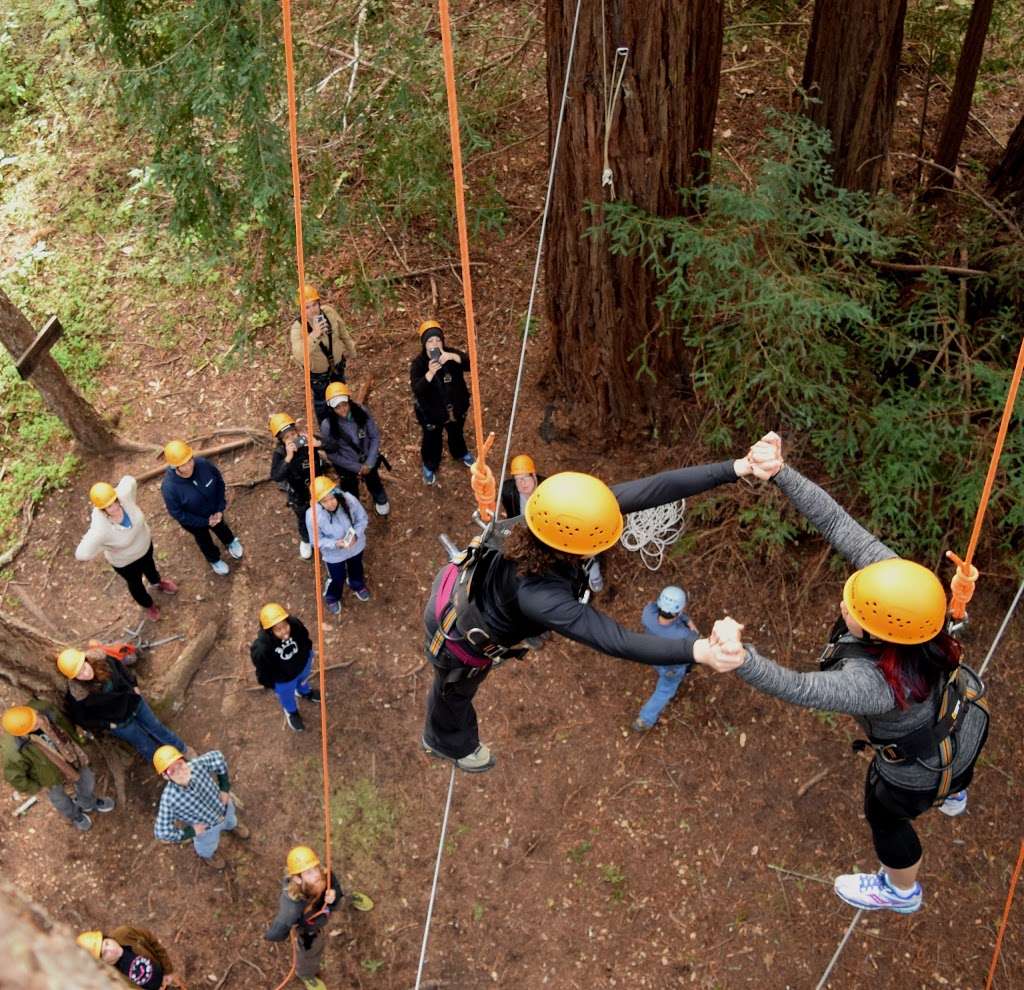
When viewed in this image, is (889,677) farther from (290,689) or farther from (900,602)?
(290,689)

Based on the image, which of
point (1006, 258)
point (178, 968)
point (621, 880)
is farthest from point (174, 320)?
point (1006, 258)

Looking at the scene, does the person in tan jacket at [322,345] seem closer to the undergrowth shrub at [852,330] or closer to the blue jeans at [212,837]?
the undergrowth shrub at [852,330]

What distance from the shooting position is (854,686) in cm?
326

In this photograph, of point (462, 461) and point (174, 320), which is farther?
point (174, 320)

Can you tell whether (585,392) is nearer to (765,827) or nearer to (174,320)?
(765,827)

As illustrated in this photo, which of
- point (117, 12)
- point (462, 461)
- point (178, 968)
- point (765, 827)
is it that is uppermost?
point (117, 12)

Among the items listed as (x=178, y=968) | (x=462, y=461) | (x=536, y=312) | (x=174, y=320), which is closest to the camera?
(x=178, y=968)

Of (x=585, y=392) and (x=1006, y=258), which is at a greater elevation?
(x=1006, y=258)

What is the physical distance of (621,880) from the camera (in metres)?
5.56

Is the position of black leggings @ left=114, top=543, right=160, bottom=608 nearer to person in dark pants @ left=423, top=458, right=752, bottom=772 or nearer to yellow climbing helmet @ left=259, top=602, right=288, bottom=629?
yellow climbing helmet @ left=259, top=602, right=288, bottom=629

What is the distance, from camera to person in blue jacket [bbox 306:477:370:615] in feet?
19.3

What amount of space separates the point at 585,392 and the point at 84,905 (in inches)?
194

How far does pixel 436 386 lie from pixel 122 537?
248 cm

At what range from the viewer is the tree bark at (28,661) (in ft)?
17.7
